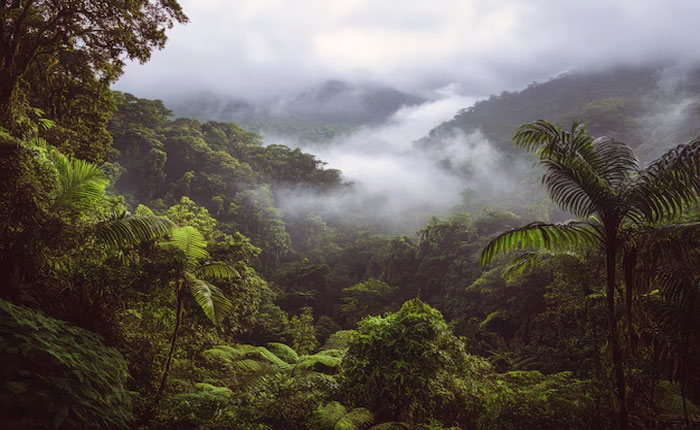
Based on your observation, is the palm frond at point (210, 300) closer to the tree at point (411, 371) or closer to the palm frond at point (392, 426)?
the tree at point (411, 371)

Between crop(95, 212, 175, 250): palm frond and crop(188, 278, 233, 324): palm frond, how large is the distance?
1187 mm

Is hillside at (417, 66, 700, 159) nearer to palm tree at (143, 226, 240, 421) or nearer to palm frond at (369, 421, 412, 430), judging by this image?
palm frond at (369, 421, 412, 430)

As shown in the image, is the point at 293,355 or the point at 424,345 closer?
the point at 424,345

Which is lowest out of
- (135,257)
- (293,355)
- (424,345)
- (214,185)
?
(293,355)

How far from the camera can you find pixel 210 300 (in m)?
6.55

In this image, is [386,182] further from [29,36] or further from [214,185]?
[29,36]

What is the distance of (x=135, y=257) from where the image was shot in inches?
290

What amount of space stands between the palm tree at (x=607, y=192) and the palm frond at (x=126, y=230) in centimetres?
556

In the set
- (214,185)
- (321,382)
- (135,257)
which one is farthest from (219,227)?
(321,382)

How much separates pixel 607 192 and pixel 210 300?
6.53 meters

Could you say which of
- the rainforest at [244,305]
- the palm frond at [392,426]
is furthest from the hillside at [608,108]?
the palm frond at [392,426]

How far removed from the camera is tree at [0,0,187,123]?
5.63 m

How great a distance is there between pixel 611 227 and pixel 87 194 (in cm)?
817

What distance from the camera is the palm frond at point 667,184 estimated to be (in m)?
4.45
